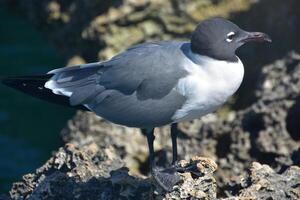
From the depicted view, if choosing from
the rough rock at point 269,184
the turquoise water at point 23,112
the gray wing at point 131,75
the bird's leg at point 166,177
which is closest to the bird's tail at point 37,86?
the gray wing at point 131,75

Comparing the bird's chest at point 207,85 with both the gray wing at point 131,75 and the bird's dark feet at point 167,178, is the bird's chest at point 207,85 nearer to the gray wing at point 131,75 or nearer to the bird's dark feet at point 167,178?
the gray wing at point 131,75

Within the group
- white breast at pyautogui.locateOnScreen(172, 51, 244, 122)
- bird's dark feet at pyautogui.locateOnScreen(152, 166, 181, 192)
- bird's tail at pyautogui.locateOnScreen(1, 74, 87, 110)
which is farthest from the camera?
bird's tail at pyautogui.locateOnScreen(1, 74, 87, 110)

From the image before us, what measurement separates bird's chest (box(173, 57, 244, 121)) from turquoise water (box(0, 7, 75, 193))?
120 inches

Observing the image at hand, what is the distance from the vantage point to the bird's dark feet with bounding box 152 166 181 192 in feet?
14.6

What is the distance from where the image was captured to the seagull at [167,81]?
4660mm

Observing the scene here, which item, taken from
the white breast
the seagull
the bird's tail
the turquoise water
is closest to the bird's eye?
the seagull

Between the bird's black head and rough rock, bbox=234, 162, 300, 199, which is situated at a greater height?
the bird's black head

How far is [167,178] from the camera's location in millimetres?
4523

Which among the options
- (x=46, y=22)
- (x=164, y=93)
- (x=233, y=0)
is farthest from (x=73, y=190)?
(x=46, y=22)

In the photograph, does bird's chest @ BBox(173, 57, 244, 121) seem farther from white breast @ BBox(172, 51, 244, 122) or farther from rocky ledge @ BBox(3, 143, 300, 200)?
rocky ledge @ BBox(3, 143, 300, 200)

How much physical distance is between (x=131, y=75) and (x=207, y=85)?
0.47 metres

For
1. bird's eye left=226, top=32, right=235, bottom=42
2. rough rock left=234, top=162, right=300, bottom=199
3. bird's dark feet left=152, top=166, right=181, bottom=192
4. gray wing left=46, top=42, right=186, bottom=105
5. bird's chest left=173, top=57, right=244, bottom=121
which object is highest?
bird's eye left=226, top=32, right=235, bottom=42

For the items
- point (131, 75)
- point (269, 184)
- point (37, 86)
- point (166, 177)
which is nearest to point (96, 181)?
point (166, 177)

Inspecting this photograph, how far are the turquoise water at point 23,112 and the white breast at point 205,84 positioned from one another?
3046 millimetres
